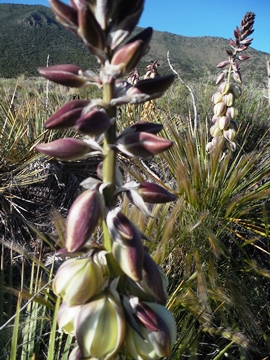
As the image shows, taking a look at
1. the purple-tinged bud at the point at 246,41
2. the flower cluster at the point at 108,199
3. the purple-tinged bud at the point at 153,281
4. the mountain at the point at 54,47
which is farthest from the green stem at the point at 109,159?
the mountain at the point at 54,47

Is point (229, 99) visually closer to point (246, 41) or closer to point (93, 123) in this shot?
point (246, 41)

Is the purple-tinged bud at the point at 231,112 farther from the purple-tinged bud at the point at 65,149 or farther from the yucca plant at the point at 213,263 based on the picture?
the purple-tinged bud at the point at 65,149

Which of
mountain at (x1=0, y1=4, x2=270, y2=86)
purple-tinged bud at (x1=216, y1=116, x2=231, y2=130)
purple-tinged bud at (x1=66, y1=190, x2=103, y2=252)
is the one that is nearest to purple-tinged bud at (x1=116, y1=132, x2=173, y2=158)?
purple-tinged bud at (x1=66, y1=190, x2=103, y2=252)

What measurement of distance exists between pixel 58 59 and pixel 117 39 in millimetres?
30002

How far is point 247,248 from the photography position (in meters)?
2.05

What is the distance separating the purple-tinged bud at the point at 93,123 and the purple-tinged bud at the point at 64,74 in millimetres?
92

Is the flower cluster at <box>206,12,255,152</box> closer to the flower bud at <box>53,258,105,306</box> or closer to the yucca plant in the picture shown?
the yucca plant

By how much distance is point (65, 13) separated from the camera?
0.63 metres

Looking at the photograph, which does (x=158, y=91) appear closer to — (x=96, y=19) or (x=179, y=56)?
(x=96, y=19)

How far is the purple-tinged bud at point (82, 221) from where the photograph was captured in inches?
23.6

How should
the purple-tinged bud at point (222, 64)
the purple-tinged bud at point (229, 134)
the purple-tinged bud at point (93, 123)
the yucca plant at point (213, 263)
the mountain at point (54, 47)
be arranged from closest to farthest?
the purple-tinged bud at point (93, 123) < the yucca plant at point (213, 263) < the purple-tinged bud at point (229, 134) < the purple-tinged bud at point (222, 64) < the mountain at point (54, 47)

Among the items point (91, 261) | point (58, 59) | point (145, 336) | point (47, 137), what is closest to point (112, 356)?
point (145, 336)

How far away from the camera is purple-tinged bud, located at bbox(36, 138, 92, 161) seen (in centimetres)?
65

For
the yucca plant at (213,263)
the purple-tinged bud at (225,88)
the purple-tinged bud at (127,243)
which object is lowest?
the yucca plant at (213,263)
